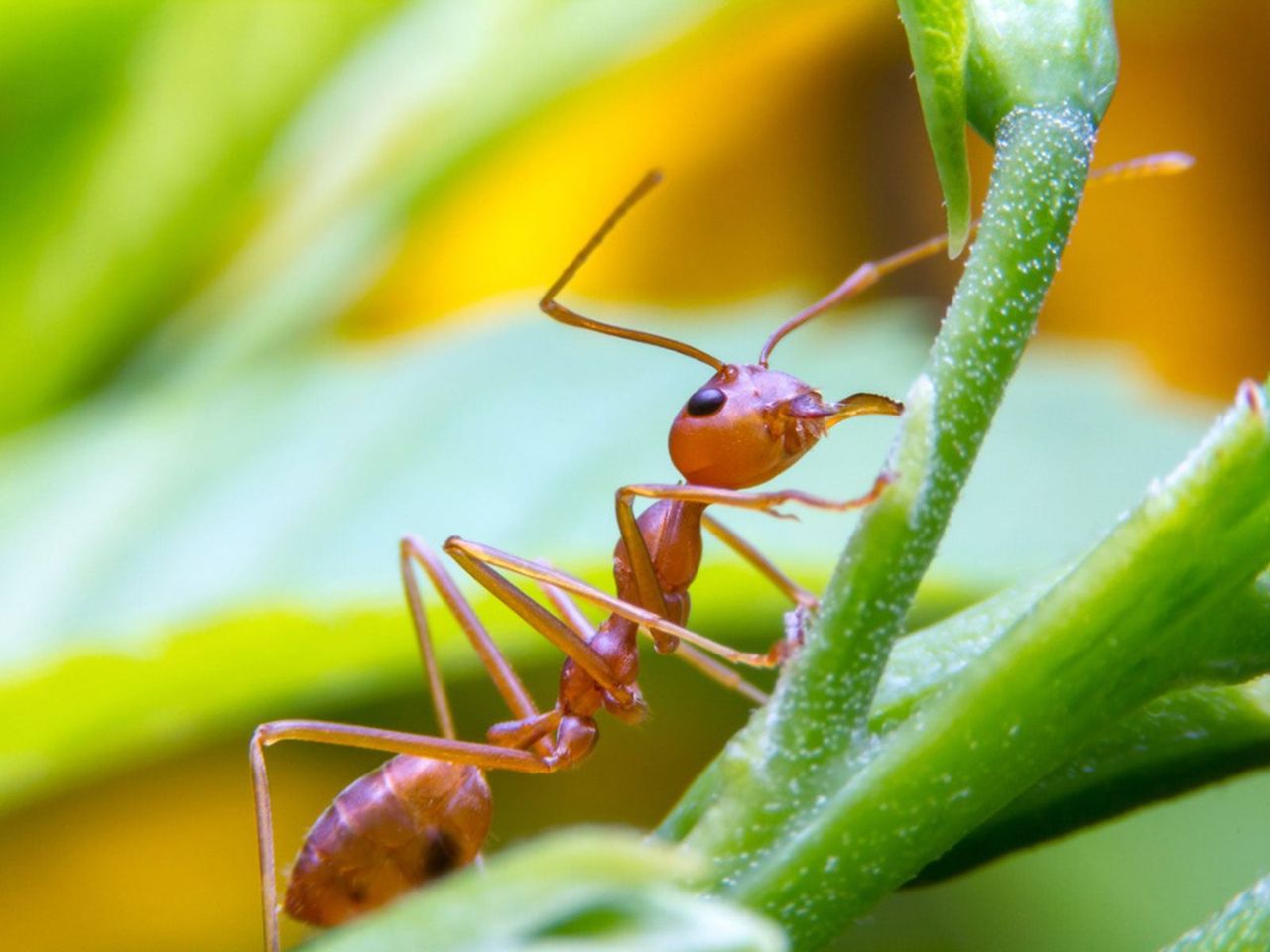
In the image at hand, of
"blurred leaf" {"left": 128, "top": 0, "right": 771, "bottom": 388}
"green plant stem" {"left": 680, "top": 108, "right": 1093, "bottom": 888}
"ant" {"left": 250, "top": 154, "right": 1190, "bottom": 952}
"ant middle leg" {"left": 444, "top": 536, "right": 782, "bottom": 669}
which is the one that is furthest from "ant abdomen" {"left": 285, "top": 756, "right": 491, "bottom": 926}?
"blurred leaf" {"left": 128, "top": 0, "right": 771, "bottom": 388}

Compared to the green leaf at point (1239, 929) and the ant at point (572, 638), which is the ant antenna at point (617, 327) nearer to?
the ant at point (572, 638)

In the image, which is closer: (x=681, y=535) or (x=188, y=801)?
(x=681, y=535)

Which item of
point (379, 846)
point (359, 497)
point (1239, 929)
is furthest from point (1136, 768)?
point (359, 497)

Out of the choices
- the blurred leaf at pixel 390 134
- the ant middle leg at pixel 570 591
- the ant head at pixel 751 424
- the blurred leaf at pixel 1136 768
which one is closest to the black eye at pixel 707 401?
the ant head at pixel 751 424

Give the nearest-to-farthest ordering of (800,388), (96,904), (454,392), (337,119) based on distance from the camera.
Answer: (800,388) → (96,904) → (454,392) → (337,119)

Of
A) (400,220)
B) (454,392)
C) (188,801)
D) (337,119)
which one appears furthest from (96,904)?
(337,119)

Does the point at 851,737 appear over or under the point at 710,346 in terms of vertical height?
under

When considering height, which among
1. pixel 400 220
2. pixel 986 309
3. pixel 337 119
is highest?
pixel 337 119

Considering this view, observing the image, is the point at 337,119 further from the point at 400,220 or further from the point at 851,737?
the point at 851,737

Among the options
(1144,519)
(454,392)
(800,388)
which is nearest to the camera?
(1144,519)

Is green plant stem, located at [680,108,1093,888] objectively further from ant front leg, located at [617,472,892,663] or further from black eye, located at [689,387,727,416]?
black eye, located at [689,387,727,416]
